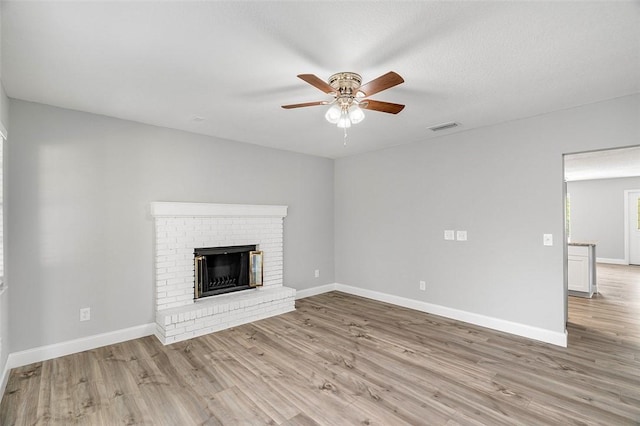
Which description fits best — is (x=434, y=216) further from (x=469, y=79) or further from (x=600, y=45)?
(x=600, y=45)

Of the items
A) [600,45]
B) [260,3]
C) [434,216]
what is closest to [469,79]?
A: [600,45]

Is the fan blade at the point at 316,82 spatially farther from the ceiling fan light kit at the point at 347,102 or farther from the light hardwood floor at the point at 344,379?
the light hardwood floor at the point at 344,379

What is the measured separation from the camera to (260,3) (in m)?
1.62

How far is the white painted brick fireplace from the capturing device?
358 cm

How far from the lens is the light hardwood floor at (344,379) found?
2143 mm

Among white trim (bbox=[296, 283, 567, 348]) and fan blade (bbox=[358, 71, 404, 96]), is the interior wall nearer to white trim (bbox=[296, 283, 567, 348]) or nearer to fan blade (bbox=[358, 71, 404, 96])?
fan blade (bbox=[358, 71, 404, 96])

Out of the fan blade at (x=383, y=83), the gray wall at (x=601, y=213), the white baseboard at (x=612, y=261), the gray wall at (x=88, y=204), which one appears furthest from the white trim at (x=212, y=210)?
the white baseboard at (x=612, y=261)

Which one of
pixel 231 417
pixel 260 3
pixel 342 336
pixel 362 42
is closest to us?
pixel 260 3

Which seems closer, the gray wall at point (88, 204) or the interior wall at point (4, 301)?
the interior wall at point (4, 301)

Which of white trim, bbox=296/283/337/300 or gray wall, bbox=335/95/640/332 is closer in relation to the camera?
gray wall, bbox=335/95/640/332

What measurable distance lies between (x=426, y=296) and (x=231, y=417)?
10.6 feet

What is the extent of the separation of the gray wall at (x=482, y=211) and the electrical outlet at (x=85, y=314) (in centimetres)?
388

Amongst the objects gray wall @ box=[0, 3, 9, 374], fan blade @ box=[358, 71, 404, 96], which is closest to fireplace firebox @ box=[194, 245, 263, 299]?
gray wall @ box=[0, 3, 9, 374]

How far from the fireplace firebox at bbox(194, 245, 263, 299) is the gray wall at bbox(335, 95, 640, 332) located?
1.92 metres
